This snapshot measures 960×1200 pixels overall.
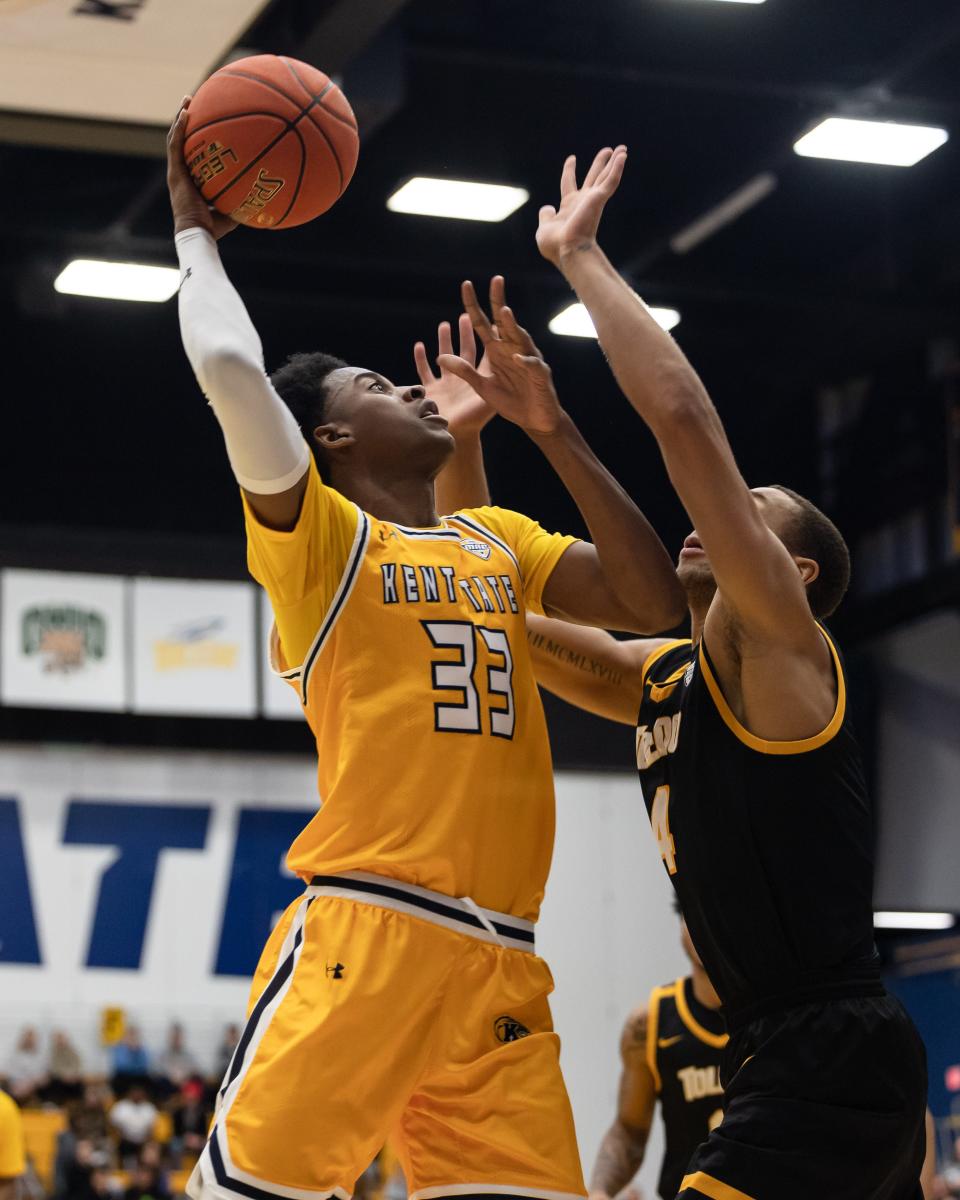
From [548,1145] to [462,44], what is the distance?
8.25 m

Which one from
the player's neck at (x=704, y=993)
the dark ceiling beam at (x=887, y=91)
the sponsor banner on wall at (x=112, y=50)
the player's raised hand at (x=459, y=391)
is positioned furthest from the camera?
the dark ceiling beam at (x=887, y=91)

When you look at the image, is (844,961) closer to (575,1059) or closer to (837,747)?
(837,747)

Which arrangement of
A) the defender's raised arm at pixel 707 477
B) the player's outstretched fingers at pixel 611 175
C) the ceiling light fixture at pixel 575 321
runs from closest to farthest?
1. the defender's raised arm at pixel 707 477
2. the player's outstretched fingers at pixel 611 175
3. the ceiling light fixture at pixel 575 321

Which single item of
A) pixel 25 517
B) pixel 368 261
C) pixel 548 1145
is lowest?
pixel 548 1145

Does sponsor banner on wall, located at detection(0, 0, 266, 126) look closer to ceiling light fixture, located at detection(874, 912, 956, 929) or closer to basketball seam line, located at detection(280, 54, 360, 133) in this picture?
basketball seam line, located at detection(280, 54, 360, 133)

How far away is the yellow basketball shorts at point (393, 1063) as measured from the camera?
146 inches

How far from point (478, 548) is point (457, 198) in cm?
812

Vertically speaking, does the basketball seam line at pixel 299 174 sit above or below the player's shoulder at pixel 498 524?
above

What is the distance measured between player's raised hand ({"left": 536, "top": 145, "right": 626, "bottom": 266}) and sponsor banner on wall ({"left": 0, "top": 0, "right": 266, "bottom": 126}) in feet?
12.9

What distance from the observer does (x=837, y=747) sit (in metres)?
3.75

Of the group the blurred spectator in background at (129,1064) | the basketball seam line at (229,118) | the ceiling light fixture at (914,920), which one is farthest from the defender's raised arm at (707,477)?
the ceiling light fixture at (914,920)

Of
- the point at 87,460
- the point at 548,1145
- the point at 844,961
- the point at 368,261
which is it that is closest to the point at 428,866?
the point at 548,1145

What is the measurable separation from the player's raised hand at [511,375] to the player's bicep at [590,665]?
58 cm

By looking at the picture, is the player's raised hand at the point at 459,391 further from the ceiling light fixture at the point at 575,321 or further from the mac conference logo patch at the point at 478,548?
the ceiling light fixture at the point at 575,321
